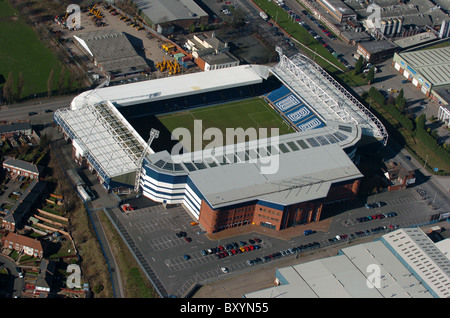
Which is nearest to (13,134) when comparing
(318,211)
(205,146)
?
(205,146)

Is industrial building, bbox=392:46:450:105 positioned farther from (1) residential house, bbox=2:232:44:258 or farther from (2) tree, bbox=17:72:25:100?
(1) residential house, bbox=2:232:44:258

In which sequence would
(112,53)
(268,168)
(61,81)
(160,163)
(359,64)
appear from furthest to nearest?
(359,64), (112,53), (61,81), (268,168), (160,163)

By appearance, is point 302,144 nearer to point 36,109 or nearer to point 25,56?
point 36,109

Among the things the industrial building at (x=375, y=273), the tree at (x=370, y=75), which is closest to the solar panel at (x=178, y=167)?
the industrial building at (x=375, y=273)

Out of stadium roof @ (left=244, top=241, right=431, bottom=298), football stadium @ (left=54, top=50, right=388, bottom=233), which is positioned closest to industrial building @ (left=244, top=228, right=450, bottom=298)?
stadium roof @ (left=244, top=241, right=431, bottom=298)

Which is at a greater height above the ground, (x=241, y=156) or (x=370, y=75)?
(x=241, y=156)

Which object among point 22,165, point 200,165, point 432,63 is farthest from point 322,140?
point 22,165
